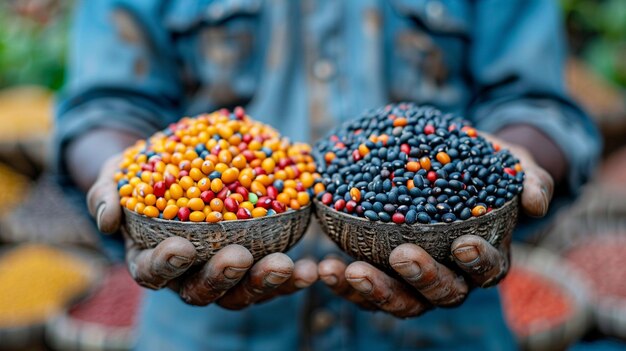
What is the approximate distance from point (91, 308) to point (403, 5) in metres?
1.84

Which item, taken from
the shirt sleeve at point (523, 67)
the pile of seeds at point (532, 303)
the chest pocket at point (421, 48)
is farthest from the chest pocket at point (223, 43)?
the pile of seeds at point (532, 303)

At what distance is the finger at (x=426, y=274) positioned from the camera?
1000 millimetres

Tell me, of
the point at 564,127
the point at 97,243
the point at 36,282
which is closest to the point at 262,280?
the point at 564,127

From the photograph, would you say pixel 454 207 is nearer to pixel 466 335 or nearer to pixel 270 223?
pixel 270 223

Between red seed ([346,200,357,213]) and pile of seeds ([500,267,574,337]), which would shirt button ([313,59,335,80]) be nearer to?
red seed ([346,200,357,213])

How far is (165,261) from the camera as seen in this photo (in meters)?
1.00

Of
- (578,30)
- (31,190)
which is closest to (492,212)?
(31,190)

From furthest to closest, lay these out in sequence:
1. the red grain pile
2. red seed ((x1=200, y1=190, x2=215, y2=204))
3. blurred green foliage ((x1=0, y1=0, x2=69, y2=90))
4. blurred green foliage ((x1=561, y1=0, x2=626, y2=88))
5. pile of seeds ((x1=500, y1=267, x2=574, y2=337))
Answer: blurred green foliage ((x1=0, y1=0, x2=69, y2=90))
blurred green foliage ((x1=561, y1=0, x2=626, y2=88))
the red grain pile
pile of seeds ((x1=500, y1=267, x2=574, y2=337))
red seed ((x1=200, y1=190, x2=215, y2=204))

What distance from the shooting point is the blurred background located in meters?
2.37

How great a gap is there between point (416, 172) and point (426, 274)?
19 centimetres

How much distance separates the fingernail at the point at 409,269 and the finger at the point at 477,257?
66 millimetres

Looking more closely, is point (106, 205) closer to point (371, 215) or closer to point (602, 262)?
point (371, 215)

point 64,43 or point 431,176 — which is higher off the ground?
point 431,176

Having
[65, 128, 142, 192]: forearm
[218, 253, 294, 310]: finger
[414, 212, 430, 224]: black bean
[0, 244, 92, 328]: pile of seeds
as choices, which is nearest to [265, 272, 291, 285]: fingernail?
[218, 253, 294, 310]: finger
